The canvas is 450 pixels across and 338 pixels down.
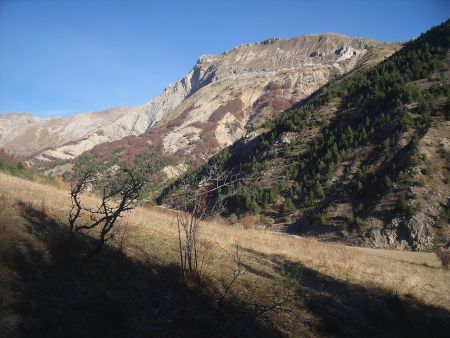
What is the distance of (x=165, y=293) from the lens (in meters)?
5.95

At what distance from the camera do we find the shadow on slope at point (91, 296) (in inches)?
164

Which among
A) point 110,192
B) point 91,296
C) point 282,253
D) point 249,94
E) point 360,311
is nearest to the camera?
point 91,296

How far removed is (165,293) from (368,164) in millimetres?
35466

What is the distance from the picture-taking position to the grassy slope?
445 centimetres

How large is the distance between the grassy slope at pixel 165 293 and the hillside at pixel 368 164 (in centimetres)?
1104

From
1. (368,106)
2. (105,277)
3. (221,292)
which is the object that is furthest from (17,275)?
(368,106)

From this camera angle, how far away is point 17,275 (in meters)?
4.64

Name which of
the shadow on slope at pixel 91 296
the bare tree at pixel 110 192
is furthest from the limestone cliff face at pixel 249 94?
the shadow on slope at pixel 91 296

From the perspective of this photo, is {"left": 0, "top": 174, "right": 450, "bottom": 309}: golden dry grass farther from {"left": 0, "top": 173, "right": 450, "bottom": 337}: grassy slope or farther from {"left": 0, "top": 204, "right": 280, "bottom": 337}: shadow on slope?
{"left": 0, "top": 204, "right": 280, "bottom": 337}: shadow on slope

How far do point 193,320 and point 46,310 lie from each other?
75.8 inches

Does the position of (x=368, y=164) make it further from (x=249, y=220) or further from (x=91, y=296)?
(x=91, y=296)

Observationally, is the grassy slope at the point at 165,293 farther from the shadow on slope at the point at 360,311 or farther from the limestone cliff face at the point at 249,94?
the limestone cliff face at the point at 249,94

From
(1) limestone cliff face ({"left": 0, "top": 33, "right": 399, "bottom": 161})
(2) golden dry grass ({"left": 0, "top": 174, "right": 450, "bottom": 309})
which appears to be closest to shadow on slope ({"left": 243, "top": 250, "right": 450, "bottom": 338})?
(2) golden dry grass ({"left": 0, "top": 174, "right": 450, "bottom": 309})

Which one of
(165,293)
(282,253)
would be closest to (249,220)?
(282,253)
